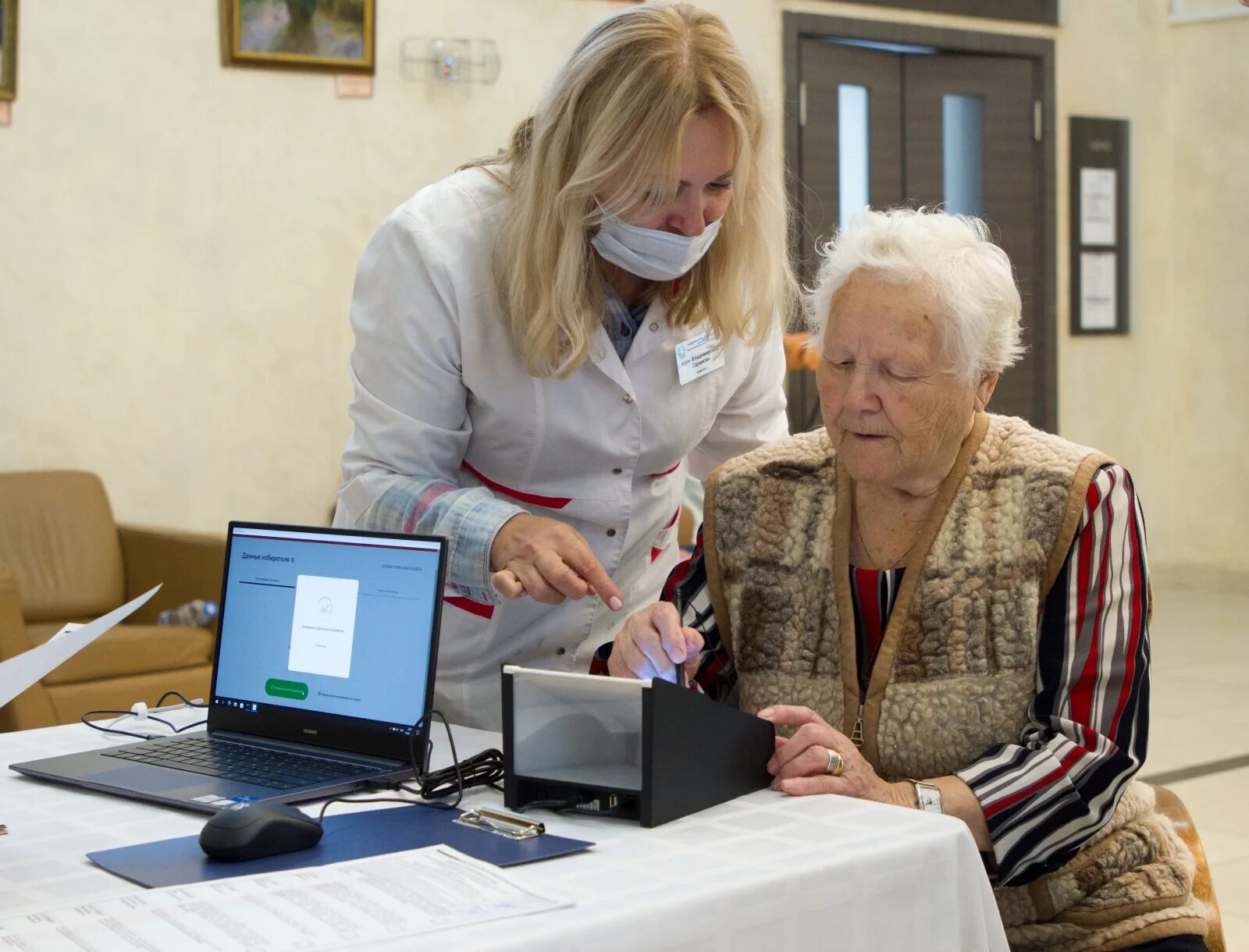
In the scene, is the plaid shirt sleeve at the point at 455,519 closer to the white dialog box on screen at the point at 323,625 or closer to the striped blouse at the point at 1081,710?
the white dialog box on screen at the point at 323,625

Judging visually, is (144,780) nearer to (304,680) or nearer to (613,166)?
(304,680)

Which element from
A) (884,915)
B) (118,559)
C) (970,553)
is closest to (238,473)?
(118,559)

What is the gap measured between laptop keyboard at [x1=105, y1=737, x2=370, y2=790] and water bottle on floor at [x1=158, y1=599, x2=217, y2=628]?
2911 mm

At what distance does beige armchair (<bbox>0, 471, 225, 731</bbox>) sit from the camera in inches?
172

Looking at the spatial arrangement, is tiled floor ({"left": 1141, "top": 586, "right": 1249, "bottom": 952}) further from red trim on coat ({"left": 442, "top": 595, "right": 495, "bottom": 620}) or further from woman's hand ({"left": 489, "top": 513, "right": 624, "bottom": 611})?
woman's hand ({"left": 489, "top": 513, "right": 624, "bottom": 611})

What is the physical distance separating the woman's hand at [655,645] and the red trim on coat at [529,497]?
383mm

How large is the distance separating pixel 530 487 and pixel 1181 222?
7001 mm

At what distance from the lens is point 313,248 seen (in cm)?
564

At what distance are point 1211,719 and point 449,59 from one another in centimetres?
365

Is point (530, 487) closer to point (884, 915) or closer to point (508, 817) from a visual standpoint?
point (508, 817)

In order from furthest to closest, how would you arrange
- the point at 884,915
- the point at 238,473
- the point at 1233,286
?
the point at 1233,286 < the point at 238,473 < the point at 884,915

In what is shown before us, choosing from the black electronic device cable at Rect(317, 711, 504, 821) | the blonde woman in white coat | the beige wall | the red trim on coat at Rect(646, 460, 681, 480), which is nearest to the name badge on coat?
the blonde woman in white coat

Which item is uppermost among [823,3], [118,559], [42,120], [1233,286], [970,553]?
[823,3]

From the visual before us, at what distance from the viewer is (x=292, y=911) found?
3.93ft
